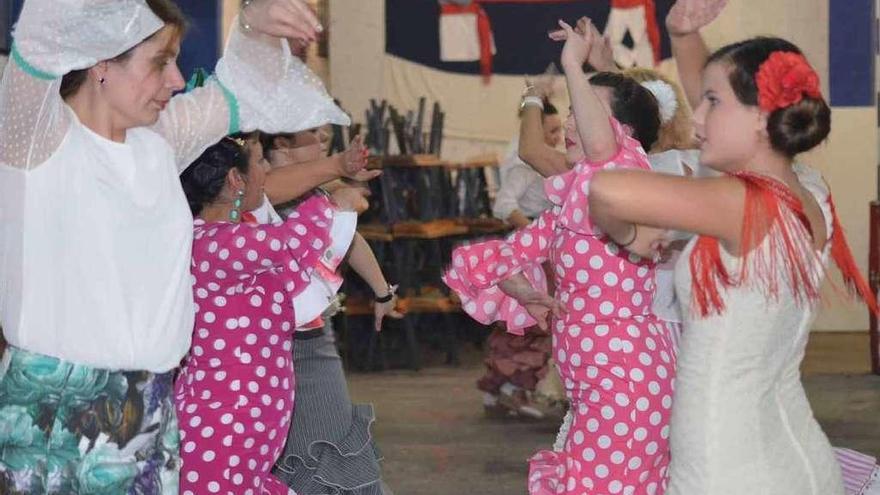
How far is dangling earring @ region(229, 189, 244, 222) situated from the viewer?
3.90 m

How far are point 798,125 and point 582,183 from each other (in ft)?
2.50

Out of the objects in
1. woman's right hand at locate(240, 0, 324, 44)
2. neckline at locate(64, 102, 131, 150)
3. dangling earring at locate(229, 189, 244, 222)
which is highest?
woman's right hand at locate(240, 0, 324, 44)

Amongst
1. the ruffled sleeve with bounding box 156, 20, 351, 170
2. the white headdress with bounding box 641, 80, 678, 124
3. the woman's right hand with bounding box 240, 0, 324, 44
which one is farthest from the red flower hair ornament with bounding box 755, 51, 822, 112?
the white headdress with bounding box 641, 80, 678, 124

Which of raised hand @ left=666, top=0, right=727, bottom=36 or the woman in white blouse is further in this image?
raised hand @ left=666, top=0, right=727, bottom=36

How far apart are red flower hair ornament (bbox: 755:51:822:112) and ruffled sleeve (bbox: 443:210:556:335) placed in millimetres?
1166

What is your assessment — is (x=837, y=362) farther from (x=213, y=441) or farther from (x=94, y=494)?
(x=94, y=494)

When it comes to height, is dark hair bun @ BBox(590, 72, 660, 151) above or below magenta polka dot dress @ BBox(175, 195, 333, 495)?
above

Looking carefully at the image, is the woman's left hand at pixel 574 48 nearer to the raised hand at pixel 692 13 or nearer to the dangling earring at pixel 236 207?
the raised hand at pixel 692 13

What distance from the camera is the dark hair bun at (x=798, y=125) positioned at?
275 centimetres

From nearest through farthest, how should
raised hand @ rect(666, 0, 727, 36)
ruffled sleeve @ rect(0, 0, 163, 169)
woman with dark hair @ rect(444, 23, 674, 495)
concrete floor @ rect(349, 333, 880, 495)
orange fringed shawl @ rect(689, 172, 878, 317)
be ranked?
1. orange fringed shawl @ rect(689, 172, 878, 317)
2. ruffled sleeve @ rect(0, 0, 163, 169)
3. raised hand @ rect(666, 0, 727, 36)
4. woman with dark hair @ rect(444, 23, 674, 495)
5. concrete floor @ rect(349, 333, 880, 495)

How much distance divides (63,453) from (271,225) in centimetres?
89

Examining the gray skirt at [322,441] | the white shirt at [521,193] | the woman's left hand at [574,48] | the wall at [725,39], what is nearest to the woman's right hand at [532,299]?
the woman's left hand at [574,48]

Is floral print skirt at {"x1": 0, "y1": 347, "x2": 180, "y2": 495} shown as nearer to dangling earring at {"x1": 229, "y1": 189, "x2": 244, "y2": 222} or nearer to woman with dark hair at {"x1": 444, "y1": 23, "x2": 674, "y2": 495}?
dangling earring at {"x1": 229, "y1": 189, "x2": 244, "y2": 222}

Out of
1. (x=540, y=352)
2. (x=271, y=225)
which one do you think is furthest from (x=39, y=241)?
(x=540, y=352)
